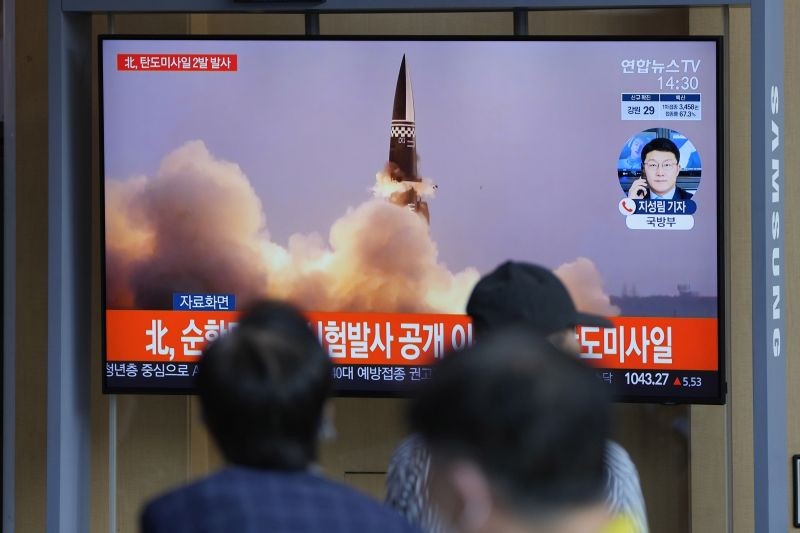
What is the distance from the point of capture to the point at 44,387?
5223 millimetres

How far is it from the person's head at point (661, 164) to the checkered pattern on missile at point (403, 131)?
0.92 m

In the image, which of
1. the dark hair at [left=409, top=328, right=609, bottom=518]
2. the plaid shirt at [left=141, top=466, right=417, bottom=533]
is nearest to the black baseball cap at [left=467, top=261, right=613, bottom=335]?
the plaid shirt at [left=141, top=466, right=417, bottom=533]

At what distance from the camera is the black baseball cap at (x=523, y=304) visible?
7.32 feet

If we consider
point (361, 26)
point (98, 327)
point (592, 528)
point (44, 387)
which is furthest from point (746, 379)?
point (592, 528)

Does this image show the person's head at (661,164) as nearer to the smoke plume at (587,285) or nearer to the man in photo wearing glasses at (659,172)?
the man in photo wearing glasses at (659,172)

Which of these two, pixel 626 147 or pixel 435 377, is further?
pixel 626 147

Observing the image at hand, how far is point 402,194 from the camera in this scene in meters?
4.56

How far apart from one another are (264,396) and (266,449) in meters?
0.08

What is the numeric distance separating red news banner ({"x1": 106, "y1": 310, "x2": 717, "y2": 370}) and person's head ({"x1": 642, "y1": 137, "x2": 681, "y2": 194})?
0.53 m

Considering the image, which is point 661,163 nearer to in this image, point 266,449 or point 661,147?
point 661,147

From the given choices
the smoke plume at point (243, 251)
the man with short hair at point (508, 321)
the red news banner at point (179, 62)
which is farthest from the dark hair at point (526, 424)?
the red news banner at point (179, 62)

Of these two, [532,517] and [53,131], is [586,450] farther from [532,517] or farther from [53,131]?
[53,131]

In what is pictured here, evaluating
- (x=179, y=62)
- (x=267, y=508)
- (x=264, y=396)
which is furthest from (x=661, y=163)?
(x=267, y=508)

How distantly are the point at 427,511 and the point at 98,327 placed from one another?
10.4ft
